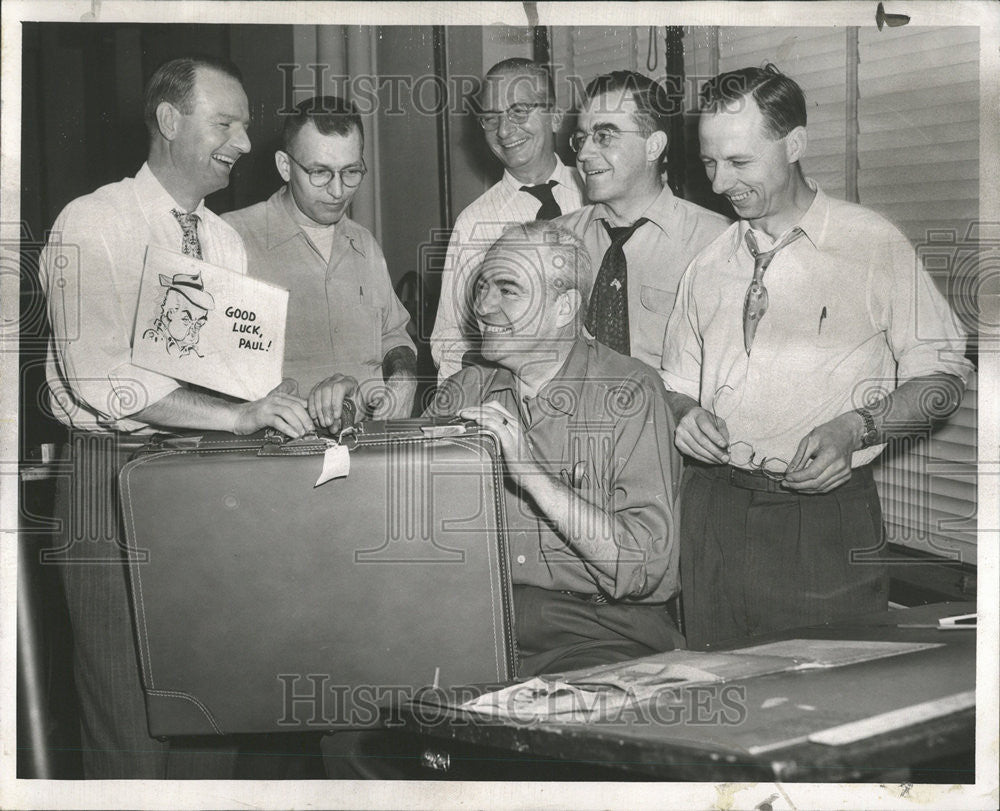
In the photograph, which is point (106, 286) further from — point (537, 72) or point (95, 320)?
point (537, 72)

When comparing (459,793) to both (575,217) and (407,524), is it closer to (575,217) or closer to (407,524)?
(407,524)

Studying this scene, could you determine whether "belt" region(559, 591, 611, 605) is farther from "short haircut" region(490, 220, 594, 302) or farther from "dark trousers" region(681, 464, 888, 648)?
"short haircut" region(490, 220, 594, 302)

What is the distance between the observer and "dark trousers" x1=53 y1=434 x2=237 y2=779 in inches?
95.1

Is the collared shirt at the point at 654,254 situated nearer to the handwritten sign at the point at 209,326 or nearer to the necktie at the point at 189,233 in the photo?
the handwritten sign at the point at 209,326

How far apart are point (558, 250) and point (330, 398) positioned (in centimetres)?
63

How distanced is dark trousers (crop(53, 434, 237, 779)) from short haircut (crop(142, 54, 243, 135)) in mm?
784

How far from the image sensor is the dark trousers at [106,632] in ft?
7.93

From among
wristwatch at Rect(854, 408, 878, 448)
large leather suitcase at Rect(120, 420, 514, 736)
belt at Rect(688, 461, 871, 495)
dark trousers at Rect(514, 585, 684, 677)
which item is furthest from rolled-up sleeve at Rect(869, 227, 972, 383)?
large leather suitcase at Rect(120, 420, 514, 736)

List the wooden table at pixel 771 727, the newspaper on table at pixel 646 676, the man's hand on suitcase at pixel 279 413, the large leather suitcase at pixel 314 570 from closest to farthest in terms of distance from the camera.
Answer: the wooden table at pixel 771 727, the newspaper on table at pixel 646 676, the large leather suitcase at pixel 314 570, the man's hand on suitcase at pixel 279 413

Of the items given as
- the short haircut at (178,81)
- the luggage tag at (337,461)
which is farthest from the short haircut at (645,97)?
the luggage tag at (337,461)

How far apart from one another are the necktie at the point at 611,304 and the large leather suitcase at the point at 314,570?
1.33ft

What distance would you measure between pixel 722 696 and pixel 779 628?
607 millimetres

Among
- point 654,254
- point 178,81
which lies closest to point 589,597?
point 654,254

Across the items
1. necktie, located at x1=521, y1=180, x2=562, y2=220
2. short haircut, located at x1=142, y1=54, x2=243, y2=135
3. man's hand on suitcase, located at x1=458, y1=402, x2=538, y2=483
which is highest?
short haircut, located at x1=142, y1=54, x2=243, y2=135
